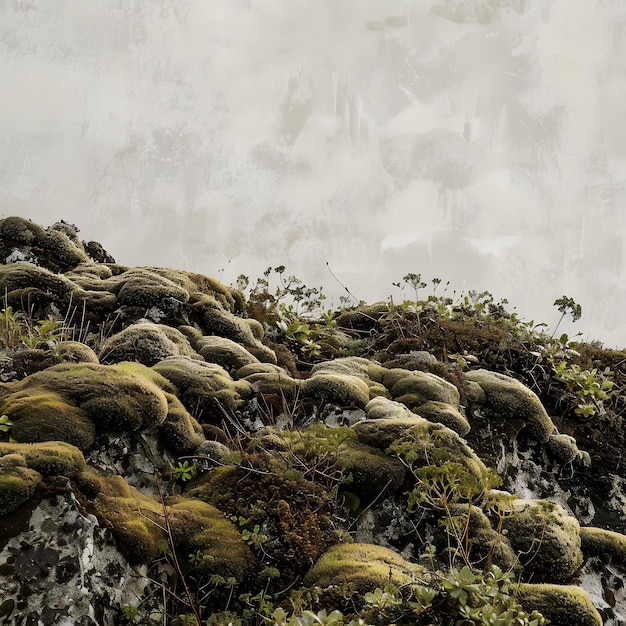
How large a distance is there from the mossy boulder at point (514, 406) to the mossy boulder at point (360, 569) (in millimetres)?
4442

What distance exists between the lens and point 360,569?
4746mm

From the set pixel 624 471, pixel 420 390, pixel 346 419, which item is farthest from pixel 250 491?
pixel 624 471

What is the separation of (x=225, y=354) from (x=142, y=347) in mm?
1532

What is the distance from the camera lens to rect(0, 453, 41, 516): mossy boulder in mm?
4203

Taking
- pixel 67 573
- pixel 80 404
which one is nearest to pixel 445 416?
pixel 80 404

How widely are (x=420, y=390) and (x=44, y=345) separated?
5505 mm

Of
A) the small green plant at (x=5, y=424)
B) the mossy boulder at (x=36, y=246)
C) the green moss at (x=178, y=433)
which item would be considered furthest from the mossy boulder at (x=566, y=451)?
the mossy boulder at (x=36, y=246)

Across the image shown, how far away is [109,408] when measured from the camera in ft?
18.6

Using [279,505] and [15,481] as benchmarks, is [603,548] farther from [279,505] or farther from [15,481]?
[15,481]

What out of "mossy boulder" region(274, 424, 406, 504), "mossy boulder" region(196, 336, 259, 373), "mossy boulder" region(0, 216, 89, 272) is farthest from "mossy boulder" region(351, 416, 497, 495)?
"mossy boulder" region(0, 216, 89, 272)

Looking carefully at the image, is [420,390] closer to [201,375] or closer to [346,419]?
[346,419]

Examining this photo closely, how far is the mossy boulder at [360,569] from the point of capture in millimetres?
4570

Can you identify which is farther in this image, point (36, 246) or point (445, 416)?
point (36, 246)

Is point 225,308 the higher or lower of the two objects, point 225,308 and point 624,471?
the higher
